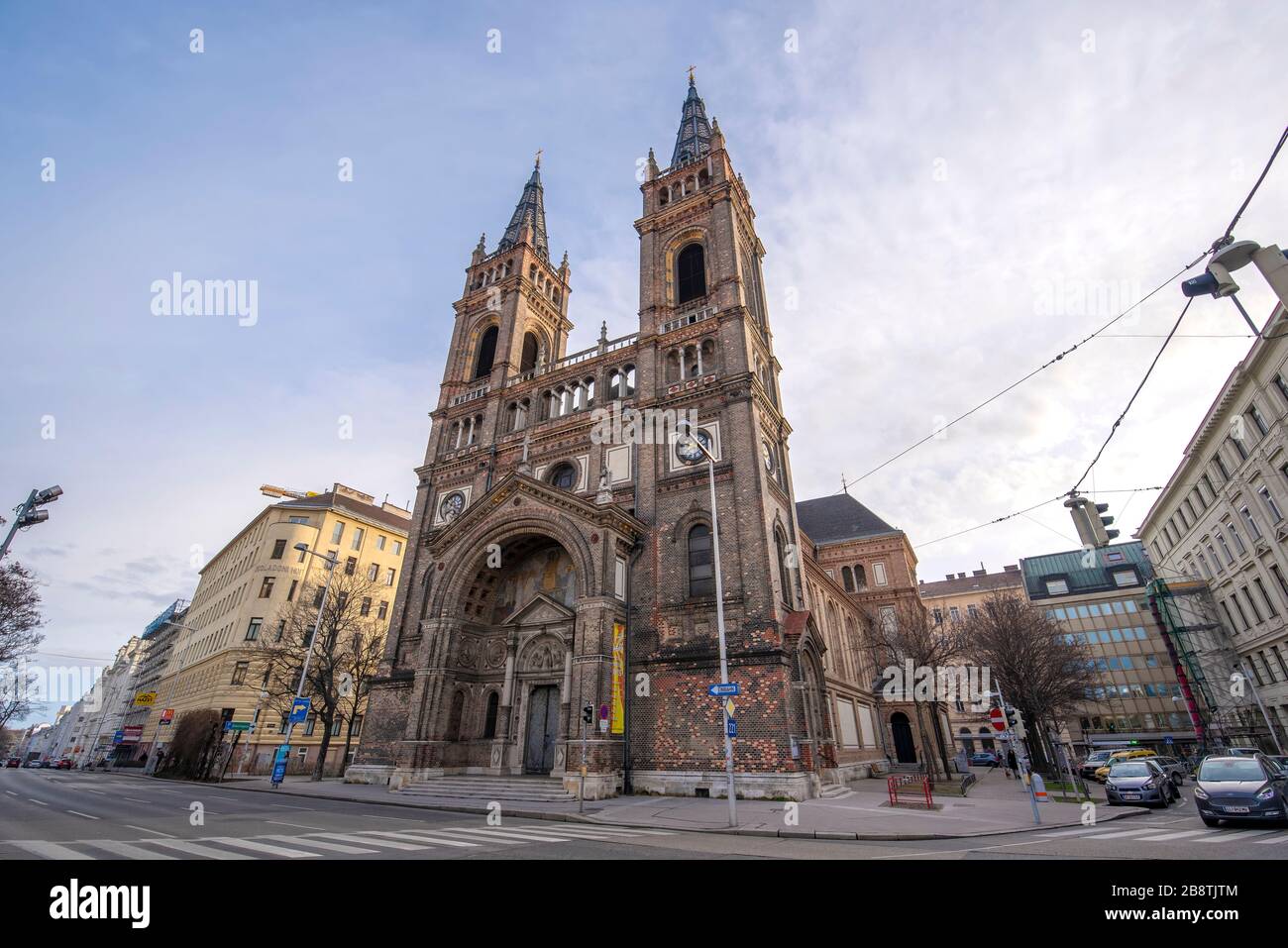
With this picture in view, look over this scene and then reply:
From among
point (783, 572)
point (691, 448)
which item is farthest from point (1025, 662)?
point (691, 448)

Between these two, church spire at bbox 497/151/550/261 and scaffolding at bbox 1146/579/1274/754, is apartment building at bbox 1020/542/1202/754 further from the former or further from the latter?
church spire at bbox 497/151/550/261

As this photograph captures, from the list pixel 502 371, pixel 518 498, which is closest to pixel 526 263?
pixel 502 371

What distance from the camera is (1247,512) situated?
34.9 metres

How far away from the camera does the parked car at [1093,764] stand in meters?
31.8

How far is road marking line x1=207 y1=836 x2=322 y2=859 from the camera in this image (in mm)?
7926

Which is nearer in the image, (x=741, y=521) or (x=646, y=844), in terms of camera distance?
(x=646, y=844)

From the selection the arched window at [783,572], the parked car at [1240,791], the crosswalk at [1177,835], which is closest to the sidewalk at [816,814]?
the crosswalk at [1177,835]

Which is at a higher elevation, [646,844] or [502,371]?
[502,371]

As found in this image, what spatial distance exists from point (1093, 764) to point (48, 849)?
45.5m

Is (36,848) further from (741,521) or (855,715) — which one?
(855,715)

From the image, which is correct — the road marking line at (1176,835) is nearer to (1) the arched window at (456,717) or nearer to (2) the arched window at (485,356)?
(1) the arched window at (456,717)

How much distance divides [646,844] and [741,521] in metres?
13.9

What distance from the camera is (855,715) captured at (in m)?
33.1

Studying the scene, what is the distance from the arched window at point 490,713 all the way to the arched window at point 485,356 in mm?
19072
